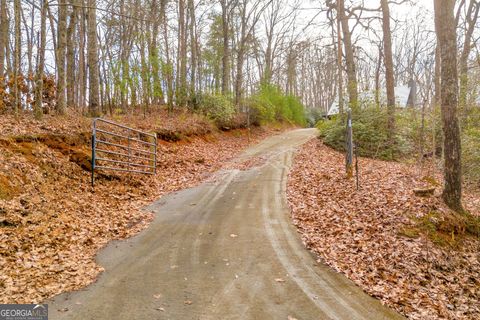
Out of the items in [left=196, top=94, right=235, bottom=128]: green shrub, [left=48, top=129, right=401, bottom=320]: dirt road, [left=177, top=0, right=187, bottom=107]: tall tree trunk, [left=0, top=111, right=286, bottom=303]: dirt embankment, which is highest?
[left=177, top=0, right=187, bottom=107]: tall tree trunk

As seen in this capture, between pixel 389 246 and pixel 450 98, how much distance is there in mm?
3621

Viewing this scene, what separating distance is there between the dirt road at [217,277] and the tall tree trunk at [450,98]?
369 centimetres

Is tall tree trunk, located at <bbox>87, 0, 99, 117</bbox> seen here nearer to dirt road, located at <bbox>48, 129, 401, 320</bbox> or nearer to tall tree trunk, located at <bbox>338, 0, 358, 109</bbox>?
dirt road, located at <bbox>48, 129, 401, 320</bbox>

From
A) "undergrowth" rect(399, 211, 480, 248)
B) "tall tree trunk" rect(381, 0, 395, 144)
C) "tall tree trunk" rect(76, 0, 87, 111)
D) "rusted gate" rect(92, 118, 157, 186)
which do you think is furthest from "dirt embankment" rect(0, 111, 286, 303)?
"tall tree trunk" rect(76, 0, 87, 111)

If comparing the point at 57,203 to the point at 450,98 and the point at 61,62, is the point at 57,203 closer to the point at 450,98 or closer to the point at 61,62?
the point at 61,62

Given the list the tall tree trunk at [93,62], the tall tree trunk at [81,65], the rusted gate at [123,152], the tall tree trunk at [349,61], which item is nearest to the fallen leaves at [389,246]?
the rusted gate at [123,152]

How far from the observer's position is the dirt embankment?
14.5ft

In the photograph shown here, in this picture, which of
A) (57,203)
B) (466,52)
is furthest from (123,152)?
(466,52)

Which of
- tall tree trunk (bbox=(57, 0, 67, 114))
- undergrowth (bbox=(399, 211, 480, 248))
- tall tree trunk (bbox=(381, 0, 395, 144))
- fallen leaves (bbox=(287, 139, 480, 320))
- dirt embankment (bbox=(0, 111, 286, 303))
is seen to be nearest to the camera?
dirt embankment (bbox=(0, 111, 286, 303))

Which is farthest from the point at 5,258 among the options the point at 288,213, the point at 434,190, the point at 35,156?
the point at 434,190

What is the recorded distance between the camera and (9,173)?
634cm

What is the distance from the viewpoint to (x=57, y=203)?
6.56m

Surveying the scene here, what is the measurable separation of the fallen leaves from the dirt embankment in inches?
147

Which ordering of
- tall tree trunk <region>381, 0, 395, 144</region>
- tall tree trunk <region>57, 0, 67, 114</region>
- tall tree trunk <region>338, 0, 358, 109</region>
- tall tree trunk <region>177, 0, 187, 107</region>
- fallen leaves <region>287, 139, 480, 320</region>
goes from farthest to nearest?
tall tree trunk <region>177, 0, 187, 107</region> < tall tree trunk <region>338, 0, 358, 109</region> < tall tree trunk <region>381, 0, 395, 144</region> < tall tree trunk <region>57, 0, 67, 114</region> < fallen leaves <region>287, 139, 480, 320</region>
